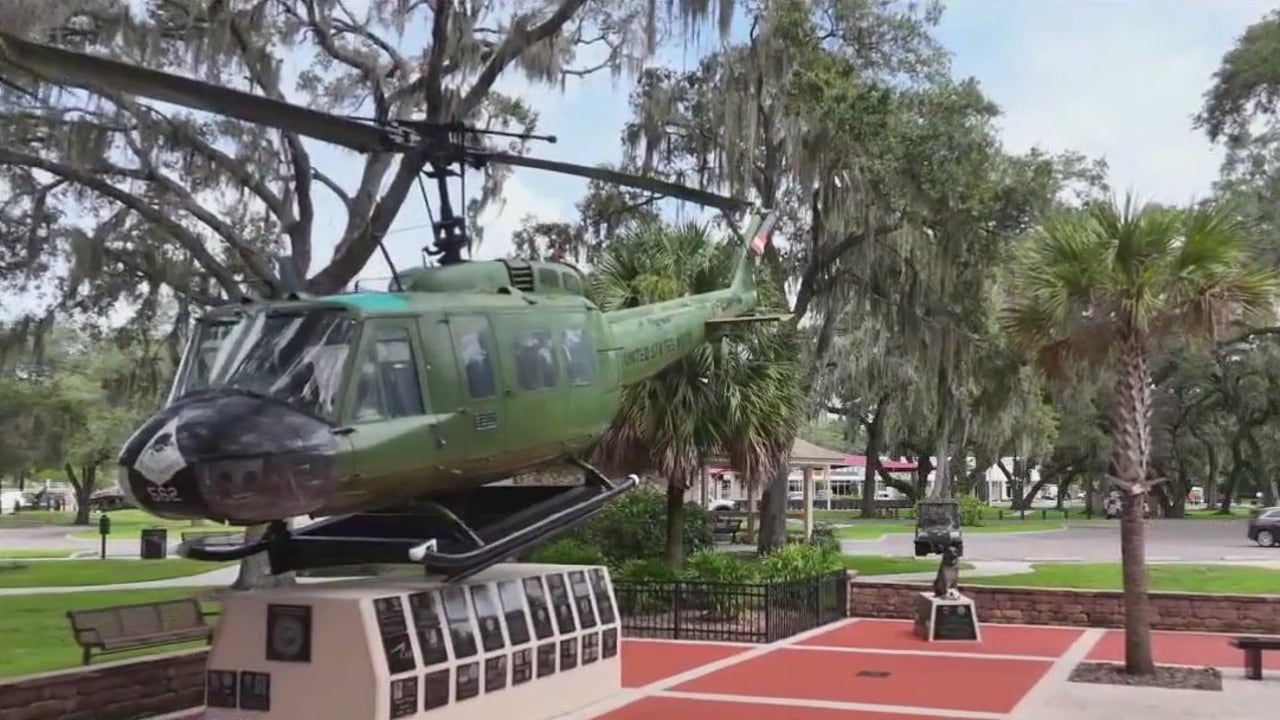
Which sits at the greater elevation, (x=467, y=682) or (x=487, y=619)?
(x=487, y=619)

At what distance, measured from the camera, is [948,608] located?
1502 cm

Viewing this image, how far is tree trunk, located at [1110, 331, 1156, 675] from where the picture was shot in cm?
1208

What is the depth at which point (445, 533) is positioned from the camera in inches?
402

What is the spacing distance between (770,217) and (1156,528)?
104 feet

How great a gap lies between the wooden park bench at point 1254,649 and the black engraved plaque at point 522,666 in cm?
746

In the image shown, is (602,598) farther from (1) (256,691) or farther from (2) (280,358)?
(2) (280,358)

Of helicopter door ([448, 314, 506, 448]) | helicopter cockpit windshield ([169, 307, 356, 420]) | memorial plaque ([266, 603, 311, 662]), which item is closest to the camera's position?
helicopter cockpit windshield ([169, 307, 356, 420])

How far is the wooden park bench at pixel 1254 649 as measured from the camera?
12.1m

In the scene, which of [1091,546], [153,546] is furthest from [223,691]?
[1091,546]

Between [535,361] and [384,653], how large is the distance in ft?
8.71

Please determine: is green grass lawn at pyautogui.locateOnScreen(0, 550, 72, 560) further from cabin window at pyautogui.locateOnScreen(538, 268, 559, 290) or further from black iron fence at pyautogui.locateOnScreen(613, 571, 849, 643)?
cabin window at pyautogui.locateOnScreen(538, 268, 559, 290)

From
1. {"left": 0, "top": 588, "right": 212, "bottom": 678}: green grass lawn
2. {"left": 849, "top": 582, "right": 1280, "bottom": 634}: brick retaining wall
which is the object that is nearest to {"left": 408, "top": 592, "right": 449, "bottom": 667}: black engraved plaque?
{"left": 0, "top": 588, "right": 212, "bottom": 678}: green grass lawn

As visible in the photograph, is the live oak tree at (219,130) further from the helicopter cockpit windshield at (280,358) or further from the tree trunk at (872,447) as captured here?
the tree trunk at (872,447)

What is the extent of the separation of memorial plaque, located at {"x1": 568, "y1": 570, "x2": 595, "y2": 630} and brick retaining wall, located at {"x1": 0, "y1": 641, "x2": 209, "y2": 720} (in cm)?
347
